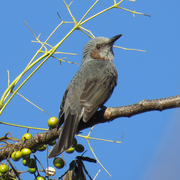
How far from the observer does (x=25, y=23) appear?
370cm

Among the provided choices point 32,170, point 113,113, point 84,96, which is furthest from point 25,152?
point 84,96

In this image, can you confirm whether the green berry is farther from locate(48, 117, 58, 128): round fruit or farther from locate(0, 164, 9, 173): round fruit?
locate(48, 117, 58, 128): round fruit

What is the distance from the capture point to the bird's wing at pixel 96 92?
13.2ft

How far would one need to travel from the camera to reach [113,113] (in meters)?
3.12

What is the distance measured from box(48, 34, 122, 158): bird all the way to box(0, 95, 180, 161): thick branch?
129 millimetres

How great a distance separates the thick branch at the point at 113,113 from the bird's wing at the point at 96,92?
0.47 meters

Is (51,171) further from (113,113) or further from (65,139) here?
(113,113)

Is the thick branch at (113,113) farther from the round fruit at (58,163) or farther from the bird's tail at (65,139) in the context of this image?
the round fruit at (58,163)

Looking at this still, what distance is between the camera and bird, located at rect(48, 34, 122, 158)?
3304 millimetres

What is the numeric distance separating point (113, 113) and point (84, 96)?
1197 millimetres

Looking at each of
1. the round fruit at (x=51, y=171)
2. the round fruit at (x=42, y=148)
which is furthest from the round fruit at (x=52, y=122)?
the round fruit at (x=51, y=171)

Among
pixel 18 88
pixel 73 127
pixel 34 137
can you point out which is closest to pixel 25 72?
pixel 18 88

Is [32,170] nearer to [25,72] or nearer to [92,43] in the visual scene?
[25,72]

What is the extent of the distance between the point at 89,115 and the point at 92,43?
8.74 feet
